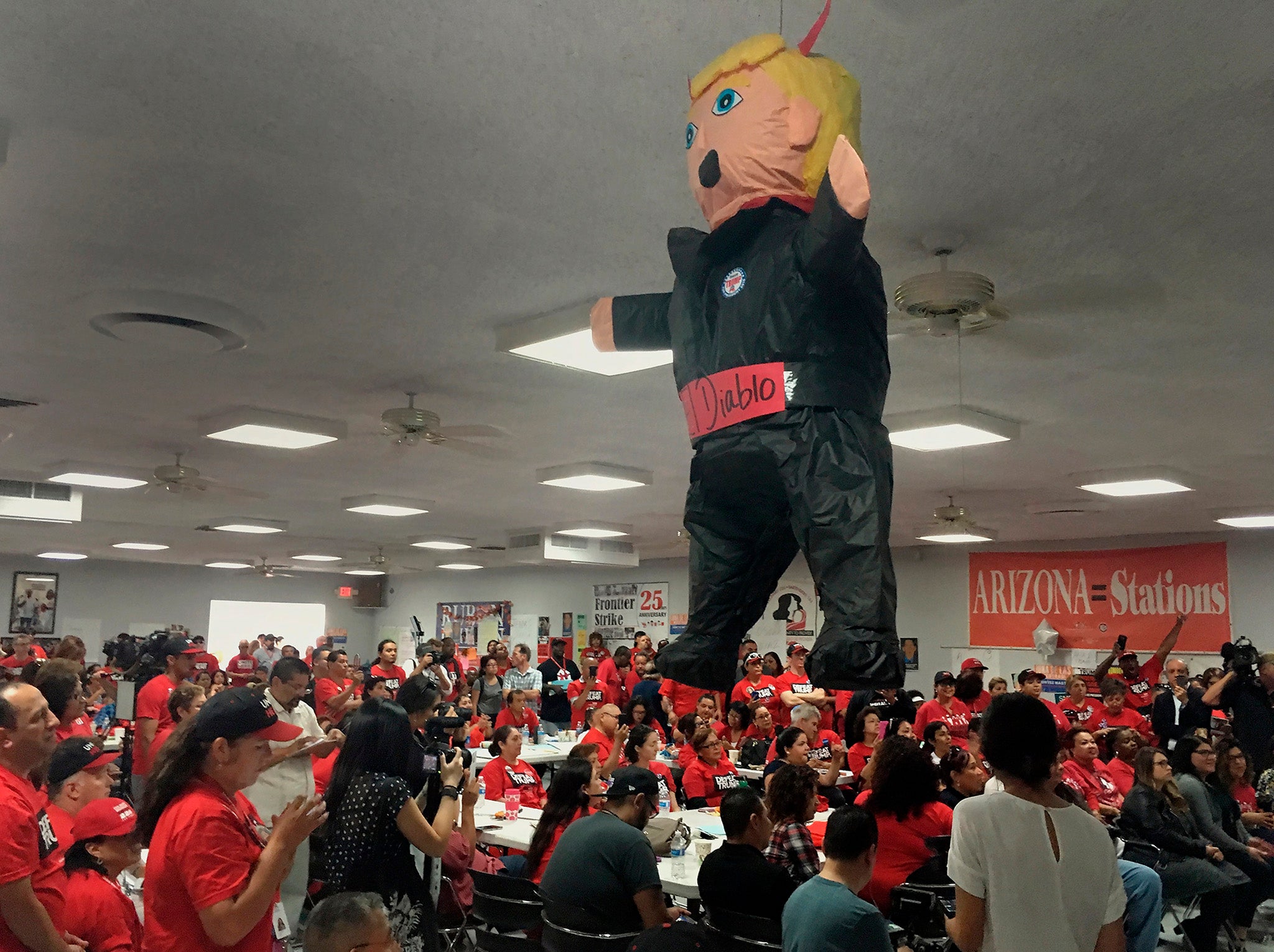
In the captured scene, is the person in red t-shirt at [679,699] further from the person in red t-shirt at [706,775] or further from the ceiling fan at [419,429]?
the ceiling fan at [419,429]

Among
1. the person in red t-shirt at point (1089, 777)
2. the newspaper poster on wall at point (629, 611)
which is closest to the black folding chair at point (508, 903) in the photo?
the person in red t-shirt at point (1089, 777)

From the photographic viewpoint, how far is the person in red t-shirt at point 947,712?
23.6 ft

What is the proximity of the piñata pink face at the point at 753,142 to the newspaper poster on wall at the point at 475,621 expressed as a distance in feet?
58.3

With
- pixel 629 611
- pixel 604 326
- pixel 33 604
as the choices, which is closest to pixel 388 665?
pixel 629 611

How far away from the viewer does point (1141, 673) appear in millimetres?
10102

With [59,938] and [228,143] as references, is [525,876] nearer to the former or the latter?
[59,938]

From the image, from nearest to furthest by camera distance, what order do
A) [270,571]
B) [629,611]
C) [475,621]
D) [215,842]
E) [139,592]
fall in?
[215,842], [270,571], [629,611], [139,592], [475,621]

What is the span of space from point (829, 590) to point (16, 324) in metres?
4.36

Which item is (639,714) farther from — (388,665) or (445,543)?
(445,543)

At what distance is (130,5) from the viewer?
211cm

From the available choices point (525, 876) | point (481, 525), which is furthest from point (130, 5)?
point (481, 525)

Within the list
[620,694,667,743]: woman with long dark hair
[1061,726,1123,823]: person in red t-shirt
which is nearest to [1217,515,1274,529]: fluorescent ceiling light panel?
[1061,726,1123,823]: person in red t-shirt

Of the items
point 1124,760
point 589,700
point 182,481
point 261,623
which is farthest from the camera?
point 261,623

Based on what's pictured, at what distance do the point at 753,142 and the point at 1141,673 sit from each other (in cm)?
1053
